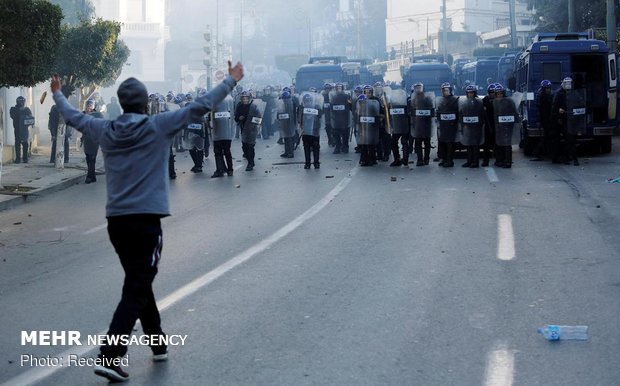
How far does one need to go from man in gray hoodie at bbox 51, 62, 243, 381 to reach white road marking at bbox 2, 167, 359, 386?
564mm

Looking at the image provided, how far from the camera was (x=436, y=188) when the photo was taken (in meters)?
18.7

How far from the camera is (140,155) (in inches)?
258

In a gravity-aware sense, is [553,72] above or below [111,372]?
above

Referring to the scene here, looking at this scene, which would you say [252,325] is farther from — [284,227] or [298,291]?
[284,227]

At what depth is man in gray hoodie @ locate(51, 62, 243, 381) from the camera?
21.2 ft

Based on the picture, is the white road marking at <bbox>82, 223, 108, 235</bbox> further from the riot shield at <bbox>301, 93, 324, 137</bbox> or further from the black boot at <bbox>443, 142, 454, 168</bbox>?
the black boot at <bbox>443, 142, 454, 168</bbox>

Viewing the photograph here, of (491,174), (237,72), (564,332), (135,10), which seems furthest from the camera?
(135,10)

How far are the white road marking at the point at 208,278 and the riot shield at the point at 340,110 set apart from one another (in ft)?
28.8

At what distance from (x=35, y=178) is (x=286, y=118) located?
23.5 feet

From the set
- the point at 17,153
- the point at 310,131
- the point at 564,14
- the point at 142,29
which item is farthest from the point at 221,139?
the point at 142,29

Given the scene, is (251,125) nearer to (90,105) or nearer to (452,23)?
(90,105)

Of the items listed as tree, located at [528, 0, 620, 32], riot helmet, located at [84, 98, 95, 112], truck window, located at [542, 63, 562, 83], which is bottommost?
riot helmet, located at [84, 98, 95, 112]

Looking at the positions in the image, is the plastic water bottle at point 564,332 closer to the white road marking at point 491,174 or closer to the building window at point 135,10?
the white road marking at point 491,174
